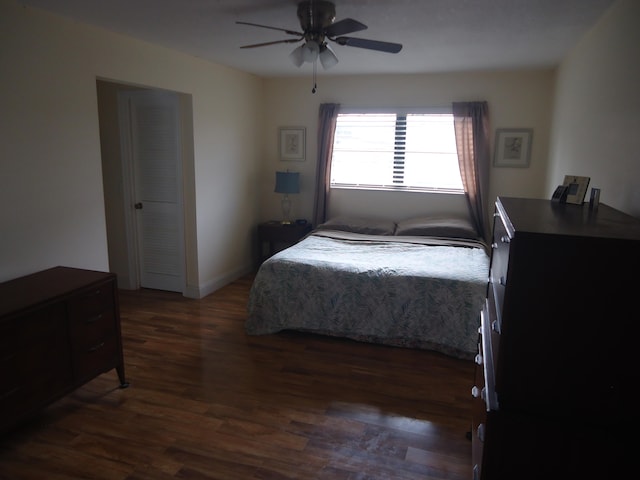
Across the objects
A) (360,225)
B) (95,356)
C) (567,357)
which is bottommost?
(95,356)

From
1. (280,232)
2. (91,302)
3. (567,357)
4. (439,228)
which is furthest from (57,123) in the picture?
(439,228)

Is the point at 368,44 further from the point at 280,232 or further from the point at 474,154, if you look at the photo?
the point at 280,232

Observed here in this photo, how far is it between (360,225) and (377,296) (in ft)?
5.21

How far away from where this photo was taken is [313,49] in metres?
2.70

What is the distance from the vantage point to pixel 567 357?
1192mm

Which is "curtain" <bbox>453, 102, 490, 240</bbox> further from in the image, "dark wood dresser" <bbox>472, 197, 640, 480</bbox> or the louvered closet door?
"dark wood dresser" <bbox>472, 197, 640, 480</bbox>

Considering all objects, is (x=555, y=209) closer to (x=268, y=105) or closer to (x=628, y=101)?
(x=628, y=101)

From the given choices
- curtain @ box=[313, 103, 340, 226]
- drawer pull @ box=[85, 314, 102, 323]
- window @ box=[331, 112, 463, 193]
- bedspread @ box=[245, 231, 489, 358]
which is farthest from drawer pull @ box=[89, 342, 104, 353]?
window @ box=[331, 112, 463, 193]

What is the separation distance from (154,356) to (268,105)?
11.4 feet

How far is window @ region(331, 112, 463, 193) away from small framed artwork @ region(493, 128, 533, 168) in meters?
→ 0.47

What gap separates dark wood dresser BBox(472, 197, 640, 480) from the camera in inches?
44.9

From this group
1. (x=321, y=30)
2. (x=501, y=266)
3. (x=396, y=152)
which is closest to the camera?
(x=501, y=266)

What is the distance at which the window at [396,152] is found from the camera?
4.98 meters

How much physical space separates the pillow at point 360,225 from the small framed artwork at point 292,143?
3.37 ft
